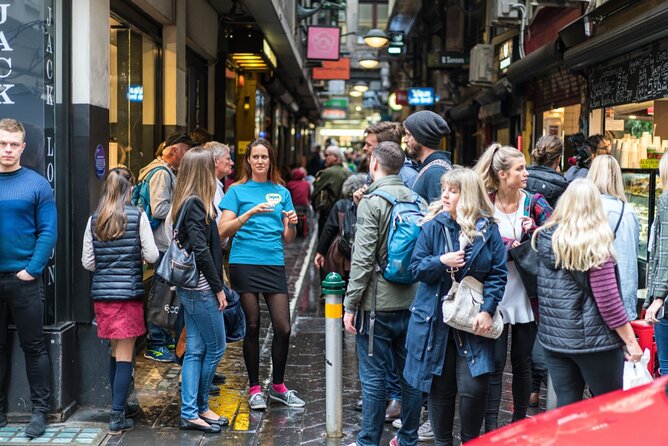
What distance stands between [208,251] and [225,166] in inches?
63.8

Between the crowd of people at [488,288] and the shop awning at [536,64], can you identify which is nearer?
the crowd of people at [488,288]

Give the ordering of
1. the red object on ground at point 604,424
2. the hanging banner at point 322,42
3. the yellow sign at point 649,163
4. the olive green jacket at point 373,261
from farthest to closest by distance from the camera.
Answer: the hanging banner at point 322,42 < the yellow sign at point 649,163 < the olive green jacket at point 373,261 < the red object on ground at point 604,424

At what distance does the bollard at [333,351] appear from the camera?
589 centimetres

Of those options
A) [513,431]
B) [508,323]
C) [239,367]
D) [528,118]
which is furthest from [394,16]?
[513,431]

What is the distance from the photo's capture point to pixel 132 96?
9.25 meters

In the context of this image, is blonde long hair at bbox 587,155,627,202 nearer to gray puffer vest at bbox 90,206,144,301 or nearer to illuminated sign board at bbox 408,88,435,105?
gray puffer vest at bbox 90,206,144,301

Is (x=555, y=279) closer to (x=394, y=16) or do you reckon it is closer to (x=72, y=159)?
(x=72, y=159)

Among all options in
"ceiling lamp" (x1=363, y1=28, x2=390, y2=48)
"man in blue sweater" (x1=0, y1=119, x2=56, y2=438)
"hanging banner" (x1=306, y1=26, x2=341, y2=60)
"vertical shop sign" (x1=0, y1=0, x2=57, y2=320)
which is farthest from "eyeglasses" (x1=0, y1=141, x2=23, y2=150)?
"ceiling lamp" (x1=363, y1=28, x2=390, y2=48)

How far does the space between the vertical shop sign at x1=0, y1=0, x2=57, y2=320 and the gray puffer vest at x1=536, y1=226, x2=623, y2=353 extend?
3636 mm

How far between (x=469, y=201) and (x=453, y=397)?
1.19m

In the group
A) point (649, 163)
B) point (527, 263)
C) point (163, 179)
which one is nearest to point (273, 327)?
point (163, 179)

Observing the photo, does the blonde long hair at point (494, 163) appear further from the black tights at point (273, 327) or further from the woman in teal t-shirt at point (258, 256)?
the black tights at point (273, 327)

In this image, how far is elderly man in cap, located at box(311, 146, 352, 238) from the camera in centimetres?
1121

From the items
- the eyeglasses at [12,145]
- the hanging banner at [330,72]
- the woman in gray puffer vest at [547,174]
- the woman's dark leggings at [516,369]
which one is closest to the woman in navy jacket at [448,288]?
the woman's dark leggings at [516,369]
